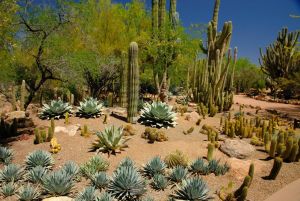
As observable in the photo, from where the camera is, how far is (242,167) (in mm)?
7770

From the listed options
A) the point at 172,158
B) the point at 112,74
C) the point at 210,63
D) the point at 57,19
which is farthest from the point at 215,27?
the point at 172,158

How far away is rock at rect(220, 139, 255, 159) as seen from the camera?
8734 mm

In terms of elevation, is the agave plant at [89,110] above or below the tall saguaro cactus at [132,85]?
below

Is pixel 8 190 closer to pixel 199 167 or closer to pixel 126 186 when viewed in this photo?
pixel 126 186

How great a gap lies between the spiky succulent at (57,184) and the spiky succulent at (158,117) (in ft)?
15.7

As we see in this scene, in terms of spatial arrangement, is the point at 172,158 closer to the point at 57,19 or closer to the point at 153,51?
the point at 57,19

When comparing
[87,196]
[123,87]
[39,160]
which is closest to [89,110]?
[123,87]

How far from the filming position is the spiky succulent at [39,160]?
770 centimetres

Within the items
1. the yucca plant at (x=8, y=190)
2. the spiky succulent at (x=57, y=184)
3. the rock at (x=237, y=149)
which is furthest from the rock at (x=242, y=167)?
the yucca plant at (x=8, y=190)

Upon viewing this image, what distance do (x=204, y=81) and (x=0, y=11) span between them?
9899 millimetres

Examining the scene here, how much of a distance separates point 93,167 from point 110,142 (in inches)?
51.8

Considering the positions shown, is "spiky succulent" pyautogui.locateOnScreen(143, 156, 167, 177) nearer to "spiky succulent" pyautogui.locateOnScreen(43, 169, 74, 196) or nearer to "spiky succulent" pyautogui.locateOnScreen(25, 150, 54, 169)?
"spiky succulent" pyautogui.locateOnScreen(43, 169, 74, 196)

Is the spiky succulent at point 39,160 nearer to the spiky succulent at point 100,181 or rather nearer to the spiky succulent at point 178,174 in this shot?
the spiky succulent at point 100,181

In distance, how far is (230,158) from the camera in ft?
27.5
